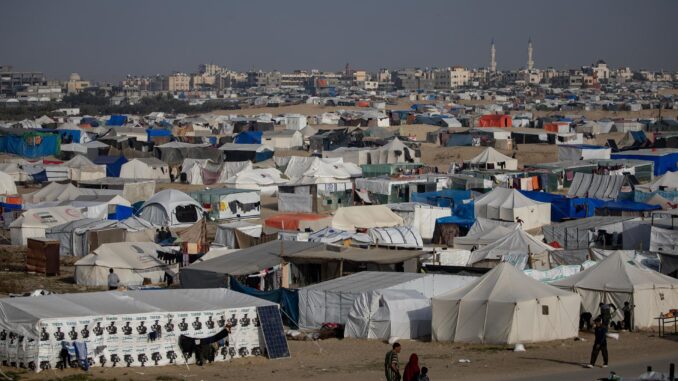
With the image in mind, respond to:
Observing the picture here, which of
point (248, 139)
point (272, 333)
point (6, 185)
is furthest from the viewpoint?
point (248, 139)

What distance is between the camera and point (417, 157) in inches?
1738

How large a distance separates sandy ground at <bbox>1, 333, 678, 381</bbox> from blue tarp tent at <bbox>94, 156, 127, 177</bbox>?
25.4 meters

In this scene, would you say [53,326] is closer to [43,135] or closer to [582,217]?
[582,217]

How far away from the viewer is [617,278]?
→ 1598 centimetres

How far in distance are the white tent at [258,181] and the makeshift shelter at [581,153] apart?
37.3ft

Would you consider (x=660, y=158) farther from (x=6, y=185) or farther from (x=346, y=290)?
(x=346, y=290)

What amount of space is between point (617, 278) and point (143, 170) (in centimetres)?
2533

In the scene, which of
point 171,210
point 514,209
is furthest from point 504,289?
point 171,210

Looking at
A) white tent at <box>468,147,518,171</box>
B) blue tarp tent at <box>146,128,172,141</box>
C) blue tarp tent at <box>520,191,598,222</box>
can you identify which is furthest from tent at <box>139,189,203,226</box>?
blue tarp tent at <box>146,128,172,141</box>

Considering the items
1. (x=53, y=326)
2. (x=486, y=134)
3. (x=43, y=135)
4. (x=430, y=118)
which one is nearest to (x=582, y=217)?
(x=53, y=326)

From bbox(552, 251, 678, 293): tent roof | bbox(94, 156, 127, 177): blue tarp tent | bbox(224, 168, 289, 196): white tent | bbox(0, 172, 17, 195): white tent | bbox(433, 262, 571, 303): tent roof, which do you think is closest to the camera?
bbox(433, 262, 571, 303): tent roof

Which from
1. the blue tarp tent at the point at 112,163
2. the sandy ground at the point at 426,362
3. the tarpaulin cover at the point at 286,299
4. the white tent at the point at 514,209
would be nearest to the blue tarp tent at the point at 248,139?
the blue tarp tent at the point at 112,163

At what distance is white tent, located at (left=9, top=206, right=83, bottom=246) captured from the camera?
25422mm

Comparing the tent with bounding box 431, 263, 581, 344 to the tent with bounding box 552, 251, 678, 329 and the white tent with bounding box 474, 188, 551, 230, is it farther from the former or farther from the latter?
the white tent with bounding box 474, 188, 551, 230
